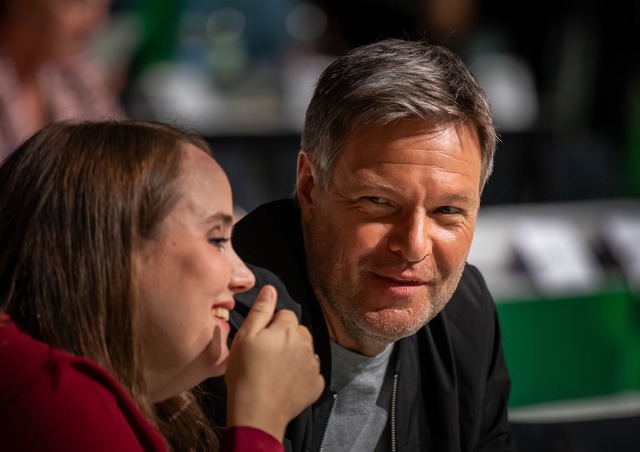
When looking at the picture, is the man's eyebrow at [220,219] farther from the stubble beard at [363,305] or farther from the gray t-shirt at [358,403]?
the gray t-shirt at [358,403]

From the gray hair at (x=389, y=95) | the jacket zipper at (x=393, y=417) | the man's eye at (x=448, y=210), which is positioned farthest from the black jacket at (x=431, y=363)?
the man's eye at (x=448, y=210)

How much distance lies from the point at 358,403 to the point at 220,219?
55cm

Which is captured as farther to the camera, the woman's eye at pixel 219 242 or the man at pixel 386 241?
the man at pixel 386 241

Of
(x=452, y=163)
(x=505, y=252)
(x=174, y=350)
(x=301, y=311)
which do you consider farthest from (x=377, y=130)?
(x=505, y=252)

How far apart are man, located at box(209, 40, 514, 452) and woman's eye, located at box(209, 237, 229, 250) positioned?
0.30 meters

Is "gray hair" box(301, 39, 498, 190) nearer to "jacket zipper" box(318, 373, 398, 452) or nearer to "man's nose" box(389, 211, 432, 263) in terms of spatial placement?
"man's nose" box(389, 211, 432, 263)

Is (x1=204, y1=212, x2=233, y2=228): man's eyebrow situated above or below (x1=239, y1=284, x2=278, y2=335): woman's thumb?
above

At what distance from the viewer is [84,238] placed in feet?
4.37

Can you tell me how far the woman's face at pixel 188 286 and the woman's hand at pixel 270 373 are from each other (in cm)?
5

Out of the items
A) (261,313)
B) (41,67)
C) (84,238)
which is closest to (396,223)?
(261,313)

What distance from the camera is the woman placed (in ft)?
4.27

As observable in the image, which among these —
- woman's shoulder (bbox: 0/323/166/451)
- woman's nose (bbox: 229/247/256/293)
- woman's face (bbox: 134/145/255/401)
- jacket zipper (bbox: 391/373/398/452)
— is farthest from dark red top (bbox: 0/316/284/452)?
jacket zipper (bbox: 391/373/398/452)

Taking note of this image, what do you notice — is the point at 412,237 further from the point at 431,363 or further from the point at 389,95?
the point at 431,363

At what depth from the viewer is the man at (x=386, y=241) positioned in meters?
1.63
